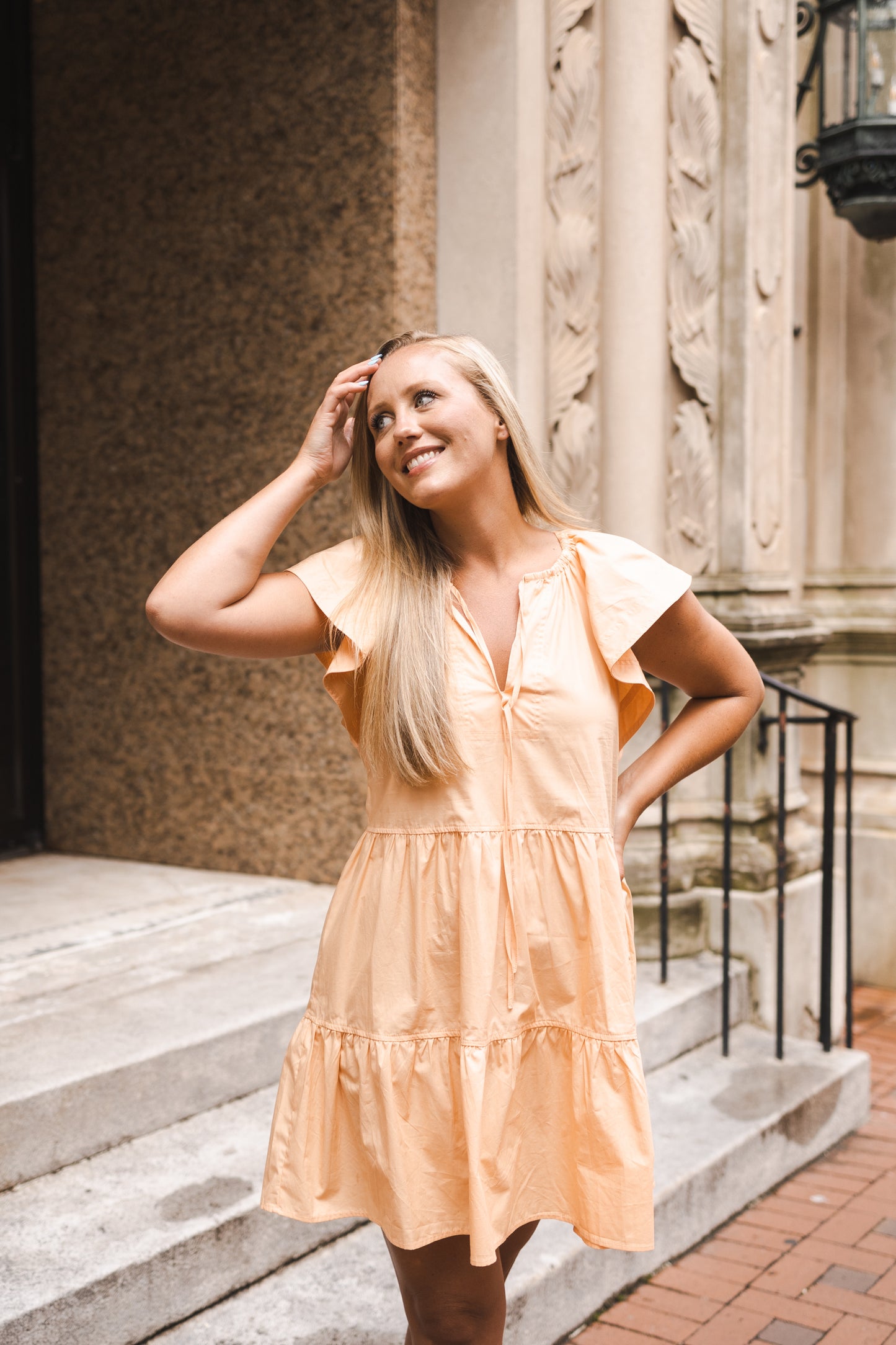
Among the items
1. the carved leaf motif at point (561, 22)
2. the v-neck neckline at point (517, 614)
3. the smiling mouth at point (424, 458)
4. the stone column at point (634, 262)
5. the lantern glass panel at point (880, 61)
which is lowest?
the v-neck neckline at point (517, 614)

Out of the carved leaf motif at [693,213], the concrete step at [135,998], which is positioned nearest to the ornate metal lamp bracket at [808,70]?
the carved leaf motif at [693,213]

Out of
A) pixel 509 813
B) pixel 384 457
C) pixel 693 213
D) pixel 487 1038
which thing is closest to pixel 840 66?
pixel 693 213

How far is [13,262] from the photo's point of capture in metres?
5.20

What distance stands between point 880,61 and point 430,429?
4.76m

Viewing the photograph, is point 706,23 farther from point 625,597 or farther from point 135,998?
point 135,998

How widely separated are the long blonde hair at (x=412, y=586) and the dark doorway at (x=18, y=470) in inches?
137

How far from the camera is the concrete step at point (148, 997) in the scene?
293 centimetres

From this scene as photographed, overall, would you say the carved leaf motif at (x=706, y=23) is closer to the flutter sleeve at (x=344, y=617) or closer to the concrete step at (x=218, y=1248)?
the flutter sleeve at (x=344, y=617)

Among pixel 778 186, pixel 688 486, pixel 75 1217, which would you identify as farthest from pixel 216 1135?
pixel 778 186

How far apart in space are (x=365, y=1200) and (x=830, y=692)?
5.22 m

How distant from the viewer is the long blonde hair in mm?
1921

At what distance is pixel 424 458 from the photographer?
1.99 metres

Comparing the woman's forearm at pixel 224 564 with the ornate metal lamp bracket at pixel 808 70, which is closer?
the woman's forearm at pixel 224 564

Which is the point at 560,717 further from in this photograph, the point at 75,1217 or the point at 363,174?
the point at 363,174
